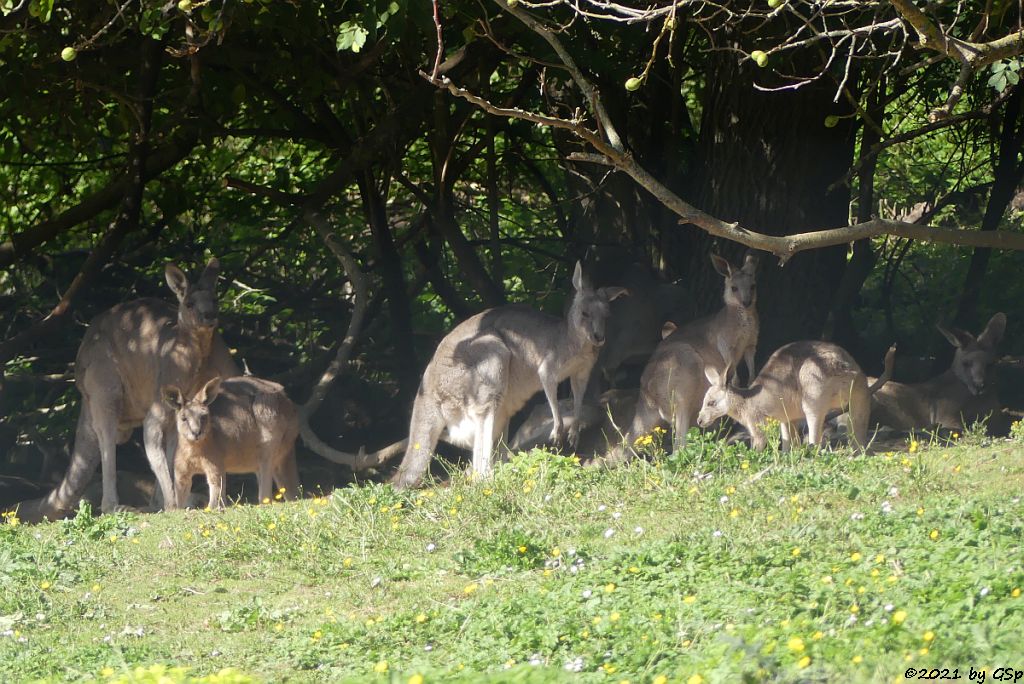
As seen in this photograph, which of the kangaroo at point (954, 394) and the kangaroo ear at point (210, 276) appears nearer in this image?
the kangaroo ear at point (210, 276)

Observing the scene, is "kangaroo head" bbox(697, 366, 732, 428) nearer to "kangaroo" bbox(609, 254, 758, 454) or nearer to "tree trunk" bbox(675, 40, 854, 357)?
"kangaroo" bbox(609, 254, 758, 454)

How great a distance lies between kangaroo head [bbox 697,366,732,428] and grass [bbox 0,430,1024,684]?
6.18 feet

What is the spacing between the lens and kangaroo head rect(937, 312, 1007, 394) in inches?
487

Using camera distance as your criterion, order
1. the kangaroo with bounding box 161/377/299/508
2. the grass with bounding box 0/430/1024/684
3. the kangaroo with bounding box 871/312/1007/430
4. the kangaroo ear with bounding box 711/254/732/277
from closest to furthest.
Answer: the grass with bounding box 0/430/1024/684 < the kangaroo with bounding box 161/377/299/508 < the kangaroo ear with bounding box 711/254/732/277 < the kangaroo with bounding box 871/312/1007/430

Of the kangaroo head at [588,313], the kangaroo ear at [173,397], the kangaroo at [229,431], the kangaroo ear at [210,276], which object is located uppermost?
the kangaroo ear at [210,276]

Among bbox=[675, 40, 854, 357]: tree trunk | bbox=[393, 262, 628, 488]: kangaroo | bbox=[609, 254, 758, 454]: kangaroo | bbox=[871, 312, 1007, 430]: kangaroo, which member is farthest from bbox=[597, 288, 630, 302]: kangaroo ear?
bbox=[871, 312, 1007, 430]: kangaroo

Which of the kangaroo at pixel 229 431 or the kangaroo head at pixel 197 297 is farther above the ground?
the kangaroo head at pixel 197 297

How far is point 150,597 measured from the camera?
23.7 ft

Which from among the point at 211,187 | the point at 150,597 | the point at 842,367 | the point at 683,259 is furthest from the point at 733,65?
the point at 150,597

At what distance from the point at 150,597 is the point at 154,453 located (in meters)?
4.55

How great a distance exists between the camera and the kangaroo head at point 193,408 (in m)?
10.9

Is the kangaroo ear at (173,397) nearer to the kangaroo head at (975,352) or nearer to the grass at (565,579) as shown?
the grass at (565,579)

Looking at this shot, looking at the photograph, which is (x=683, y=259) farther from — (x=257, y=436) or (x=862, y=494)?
(x=862, y=494)

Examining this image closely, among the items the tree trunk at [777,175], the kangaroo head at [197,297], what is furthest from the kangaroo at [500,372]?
the kangaroo head at [197,297]
